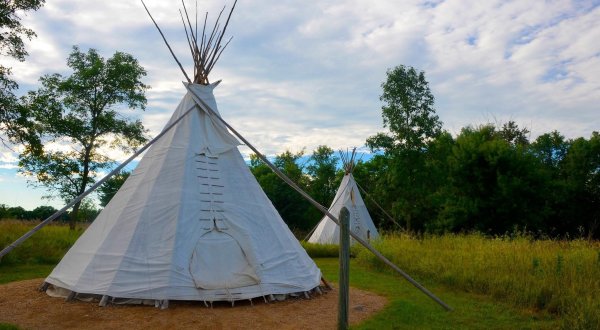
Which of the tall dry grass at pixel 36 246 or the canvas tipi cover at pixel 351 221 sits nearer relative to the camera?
the tall dry grass at pixel 36 246

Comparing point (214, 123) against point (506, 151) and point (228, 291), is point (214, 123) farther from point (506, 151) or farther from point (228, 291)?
point (506, 151)

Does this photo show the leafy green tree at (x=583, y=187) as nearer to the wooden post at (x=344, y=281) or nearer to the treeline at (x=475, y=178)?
the treeline at (x=475, y=178)

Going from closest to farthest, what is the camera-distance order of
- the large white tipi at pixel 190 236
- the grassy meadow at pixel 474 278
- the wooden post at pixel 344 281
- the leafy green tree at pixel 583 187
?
the wooden post at pixel 344 281 < the grassy meadow at pixel 474 278 < the large white tipi at pixel 190 236 < the leafy green tree at pixel 583 187

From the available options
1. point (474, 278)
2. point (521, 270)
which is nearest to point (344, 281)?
point (474, 278)

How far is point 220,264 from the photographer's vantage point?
21.9 ft

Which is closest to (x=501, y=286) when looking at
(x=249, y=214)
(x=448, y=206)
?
(x=249, y=214)

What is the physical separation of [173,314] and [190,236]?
4.00 feet

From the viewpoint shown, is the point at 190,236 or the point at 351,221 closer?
the point at 190,236

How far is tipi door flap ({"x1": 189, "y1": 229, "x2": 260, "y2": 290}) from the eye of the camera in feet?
21.2

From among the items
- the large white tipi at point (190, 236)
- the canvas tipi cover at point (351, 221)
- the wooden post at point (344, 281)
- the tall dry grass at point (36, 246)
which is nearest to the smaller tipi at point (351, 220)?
the canvas tipi cover at point (351, 221)

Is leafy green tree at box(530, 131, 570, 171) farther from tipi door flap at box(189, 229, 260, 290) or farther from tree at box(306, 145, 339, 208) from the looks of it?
tipi door flap at box(189, 229, 260, 290)

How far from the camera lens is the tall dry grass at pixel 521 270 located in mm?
6504

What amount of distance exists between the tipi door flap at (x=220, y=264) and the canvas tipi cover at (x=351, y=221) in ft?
39.7

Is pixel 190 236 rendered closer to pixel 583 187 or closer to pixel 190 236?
pixel 190 236
